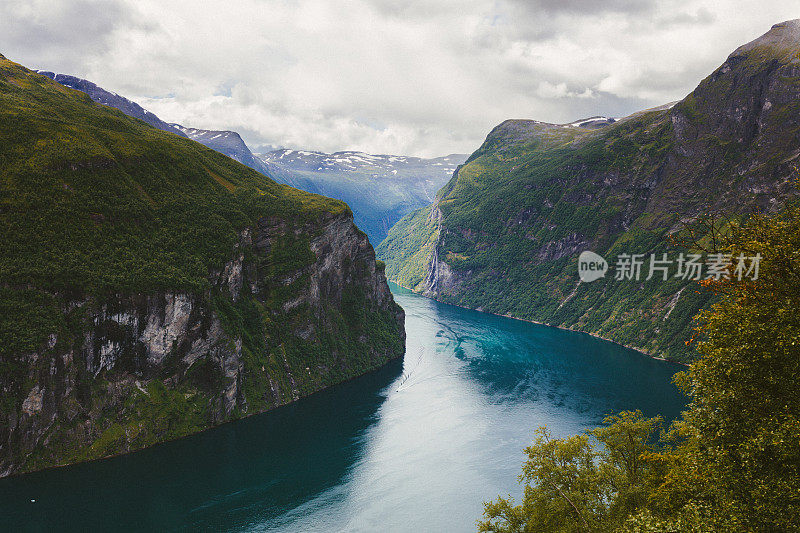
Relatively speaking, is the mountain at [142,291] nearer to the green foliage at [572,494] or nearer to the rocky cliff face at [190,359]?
the rocky cliff face at [190,359]

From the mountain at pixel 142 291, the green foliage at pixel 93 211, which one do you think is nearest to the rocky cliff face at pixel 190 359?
the mountain at pixel 142 291

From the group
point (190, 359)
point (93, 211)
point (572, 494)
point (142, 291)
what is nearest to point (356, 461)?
point (190, 359)

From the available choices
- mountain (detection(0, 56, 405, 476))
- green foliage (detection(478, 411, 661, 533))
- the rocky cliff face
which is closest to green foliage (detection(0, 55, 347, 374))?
mountain (detection(0, 56, 405, 476))

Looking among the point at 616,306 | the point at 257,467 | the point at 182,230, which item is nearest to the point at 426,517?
the point at 257,467

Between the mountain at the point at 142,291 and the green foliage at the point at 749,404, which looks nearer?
the green foliage at the point at 749,404

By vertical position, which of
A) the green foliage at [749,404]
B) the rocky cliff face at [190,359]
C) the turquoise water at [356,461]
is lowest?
the turquoise water at [356,461]

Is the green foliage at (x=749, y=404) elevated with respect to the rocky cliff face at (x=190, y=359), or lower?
→ elevated

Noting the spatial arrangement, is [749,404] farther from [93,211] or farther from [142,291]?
[93,211]

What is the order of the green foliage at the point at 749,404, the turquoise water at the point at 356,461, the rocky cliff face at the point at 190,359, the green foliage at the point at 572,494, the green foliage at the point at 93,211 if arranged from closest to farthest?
the green foliage at the point at 749,404
the green foliage at the point at 572,494
the turquoise water at the point at 356,461
the rocky cliff face at the point at 190,359
the green foliage at the point at 93,211
